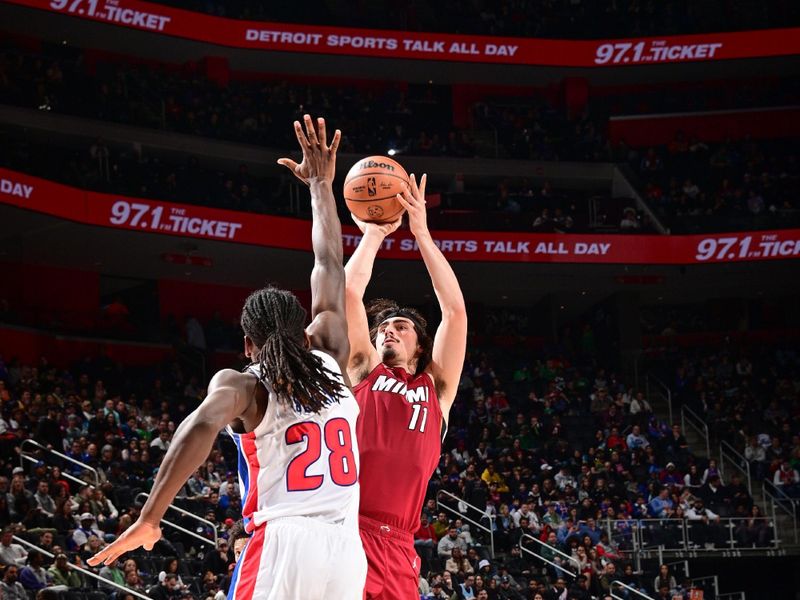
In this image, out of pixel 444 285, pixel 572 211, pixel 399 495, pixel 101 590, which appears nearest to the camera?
pixel 399 495

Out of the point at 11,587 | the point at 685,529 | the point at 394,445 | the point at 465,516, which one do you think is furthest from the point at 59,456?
the point at 394,445

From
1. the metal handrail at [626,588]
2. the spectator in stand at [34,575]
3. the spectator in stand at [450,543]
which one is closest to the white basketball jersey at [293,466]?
the spectator in stand at [34,575]

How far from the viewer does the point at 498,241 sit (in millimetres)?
27109

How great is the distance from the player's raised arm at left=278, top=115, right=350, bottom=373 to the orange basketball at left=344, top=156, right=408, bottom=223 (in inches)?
42.0

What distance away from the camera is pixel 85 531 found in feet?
47.4

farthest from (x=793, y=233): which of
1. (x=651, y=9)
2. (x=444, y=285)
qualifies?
(x=444, y=285)

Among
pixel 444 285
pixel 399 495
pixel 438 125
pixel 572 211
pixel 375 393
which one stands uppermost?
pixel 438 125

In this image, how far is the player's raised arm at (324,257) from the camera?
182 inches

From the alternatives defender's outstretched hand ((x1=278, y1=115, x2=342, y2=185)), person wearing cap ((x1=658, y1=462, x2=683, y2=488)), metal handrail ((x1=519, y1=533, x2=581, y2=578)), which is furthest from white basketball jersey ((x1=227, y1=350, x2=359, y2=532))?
person wearing cap ((x1=658, y1=462, x2=683, y2=488))

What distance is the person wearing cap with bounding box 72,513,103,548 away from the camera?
14164 mm

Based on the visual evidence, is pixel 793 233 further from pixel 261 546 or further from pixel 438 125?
pixel 261 546

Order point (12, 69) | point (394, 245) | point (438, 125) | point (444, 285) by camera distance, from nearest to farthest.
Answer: point (444, 285) → point (12, 69) → point (394, 245) → point (438, 125)

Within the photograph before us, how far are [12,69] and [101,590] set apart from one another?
48.0ft

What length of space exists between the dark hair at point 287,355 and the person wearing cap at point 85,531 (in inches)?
419
